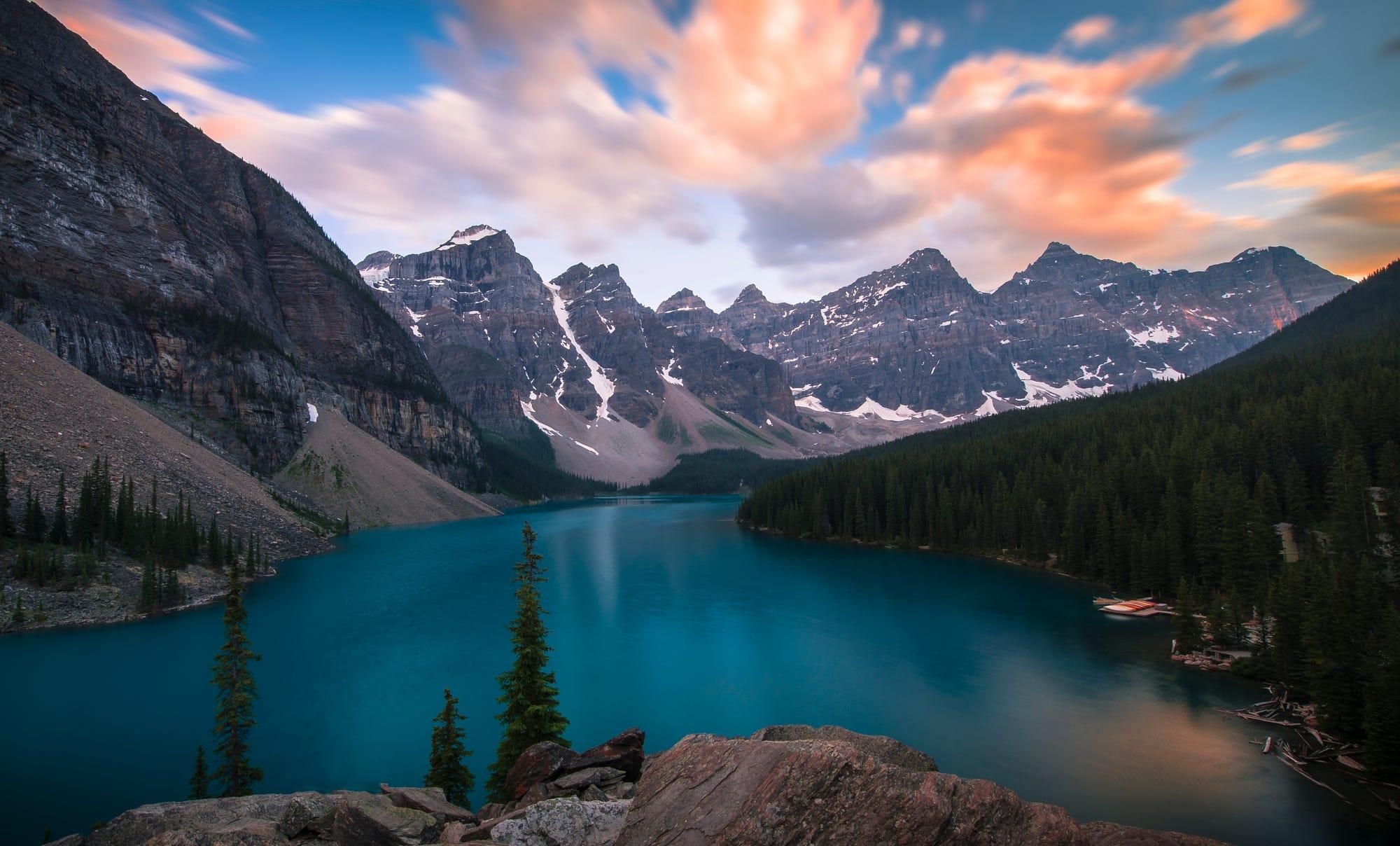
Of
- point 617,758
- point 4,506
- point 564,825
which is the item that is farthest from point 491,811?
point 4,506

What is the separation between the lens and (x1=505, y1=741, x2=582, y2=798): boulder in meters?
13.5

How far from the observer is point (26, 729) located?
83.8 ft

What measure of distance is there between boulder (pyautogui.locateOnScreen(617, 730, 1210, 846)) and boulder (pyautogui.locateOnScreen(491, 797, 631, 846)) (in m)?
2.16

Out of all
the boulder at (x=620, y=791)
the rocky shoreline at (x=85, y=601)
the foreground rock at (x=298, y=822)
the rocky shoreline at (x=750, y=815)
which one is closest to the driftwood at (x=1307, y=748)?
the rocky shoreline at (x=750, y=815)

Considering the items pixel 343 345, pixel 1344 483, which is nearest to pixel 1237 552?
pixel 1344 483

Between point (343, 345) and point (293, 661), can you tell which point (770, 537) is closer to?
point (293, 661)

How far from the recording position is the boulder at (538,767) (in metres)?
13.5

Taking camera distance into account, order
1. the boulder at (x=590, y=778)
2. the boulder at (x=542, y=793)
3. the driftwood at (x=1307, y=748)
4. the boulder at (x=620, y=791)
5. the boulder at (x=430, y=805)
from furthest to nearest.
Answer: the driftwood at (x=1307, y=748)
the boulder at (x=590, y=778)
the boulder at (x=542, y=793)
the boulder at (x=620, y=791)
the boulder at (x=430, y=805)

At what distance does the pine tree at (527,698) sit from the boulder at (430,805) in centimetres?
465

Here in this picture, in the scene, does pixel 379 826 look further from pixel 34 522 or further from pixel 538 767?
pixel 34 522

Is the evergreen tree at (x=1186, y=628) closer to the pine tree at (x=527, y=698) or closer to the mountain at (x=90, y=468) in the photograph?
the pine tree at (x=527, y=698)

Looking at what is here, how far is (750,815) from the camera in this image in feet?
22.1

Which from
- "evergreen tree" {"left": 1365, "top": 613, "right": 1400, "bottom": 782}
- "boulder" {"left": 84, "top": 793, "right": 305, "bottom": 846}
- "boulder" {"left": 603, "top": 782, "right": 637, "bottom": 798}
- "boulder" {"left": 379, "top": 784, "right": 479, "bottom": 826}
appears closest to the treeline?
"boulder" {"left": 84, "top": 793, "right": 305, "bottom": 846}

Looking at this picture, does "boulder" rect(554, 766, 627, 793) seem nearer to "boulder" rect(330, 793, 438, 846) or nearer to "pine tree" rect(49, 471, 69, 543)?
"boulder" rect(330, 793, 438, 846)
